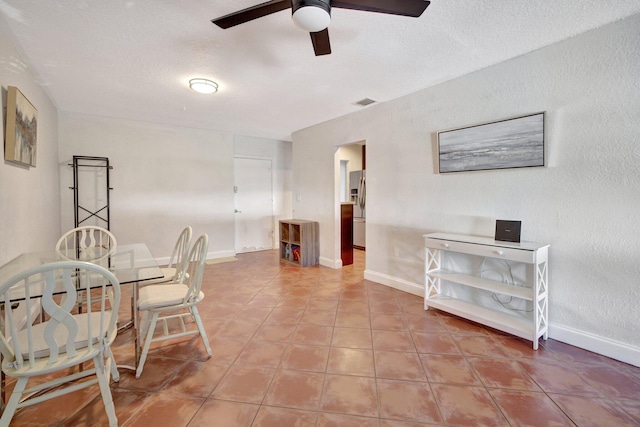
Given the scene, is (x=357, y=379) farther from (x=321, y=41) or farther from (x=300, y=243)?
→ (x=300, y=243)

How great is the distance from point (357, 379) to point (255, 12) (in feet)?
7.51

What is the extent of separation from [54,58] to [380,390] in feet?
12.0

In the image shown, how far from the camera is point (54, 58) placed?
2.39 m

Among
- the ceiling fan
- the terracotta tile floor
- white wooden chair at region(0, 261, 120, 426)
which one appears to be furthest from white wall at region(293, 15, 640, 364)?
white wooden chair at region(0, 261, 120, 426)

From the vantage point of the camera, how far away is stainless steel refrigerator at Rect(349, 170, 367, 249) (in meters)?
5.83

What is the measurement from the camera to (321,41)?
1.78 metres

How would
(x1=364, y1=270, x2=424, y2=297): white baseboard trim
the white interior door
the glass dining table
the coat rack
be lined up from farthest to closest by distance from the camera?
the white interior door
the coat rack
(x1=364, y1=270, x2=424, y2=297): white baseboard trim
the glass dining table

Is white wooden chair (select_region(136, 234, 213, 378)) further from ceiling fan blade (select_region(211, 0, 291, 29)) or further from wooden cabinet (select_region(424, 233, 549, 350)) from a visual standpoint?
wooden cabinet (select_region(424, 233, 549, 350))

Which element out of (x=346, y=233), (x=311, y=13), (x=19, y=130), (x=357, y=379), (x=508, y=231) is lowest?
(x=357, y=379)

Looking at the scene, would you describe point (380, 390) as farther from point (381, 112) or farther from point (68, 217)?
point (68, 217)

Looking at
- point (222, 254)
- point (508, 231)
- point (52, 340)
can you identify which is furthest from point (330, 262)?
point (52, 340)

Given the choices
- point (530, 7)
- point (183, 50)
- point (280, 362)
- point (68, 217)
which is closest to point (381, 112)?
point (530, 7)

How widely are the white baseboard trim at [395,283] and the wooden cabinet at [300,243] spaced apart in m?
1.10

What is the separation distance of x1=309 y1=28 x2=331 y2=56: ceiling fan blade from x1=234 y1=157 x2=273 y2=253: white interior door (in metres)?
4.01
